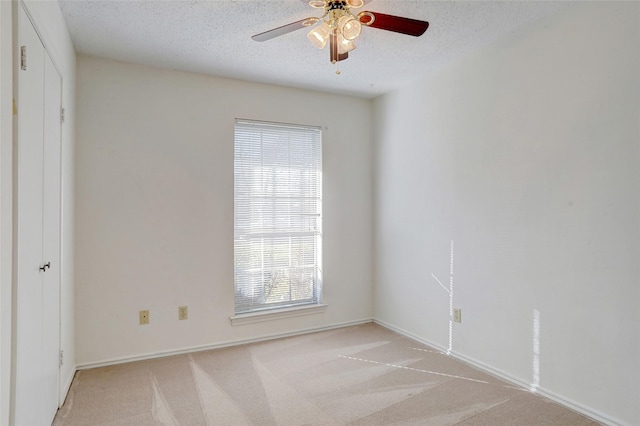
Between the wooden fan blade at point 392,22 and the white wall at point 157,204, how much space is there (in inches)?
73.9

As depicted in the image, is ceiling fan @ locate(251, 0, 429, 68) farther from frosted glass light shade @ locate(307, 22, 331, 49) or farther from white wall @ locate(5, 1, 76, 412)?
white wall @ locate(5, 1, 76, 412)

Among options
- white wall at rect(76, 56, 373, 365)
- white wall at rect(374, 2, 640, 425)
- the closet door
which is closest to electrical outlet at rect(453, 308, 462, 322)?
white wall at rect(374, 2, 640, 425)

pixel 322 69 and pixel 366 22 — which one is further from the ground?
pixel 322 69

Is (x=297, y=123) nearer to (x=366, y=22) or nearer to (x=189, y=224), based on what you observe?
(x=189, y=224)

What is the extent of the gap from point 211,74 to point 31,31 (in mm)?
1796

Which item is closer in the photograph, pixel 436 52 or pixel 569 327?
pixel 569 327

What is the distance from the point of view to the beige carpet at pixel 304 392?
2.25m

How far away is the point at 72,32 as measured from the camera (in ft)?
8.58

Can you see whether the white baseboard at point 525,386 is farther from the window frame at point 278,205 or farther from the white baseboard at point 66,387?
the white baseboard at point 66,387

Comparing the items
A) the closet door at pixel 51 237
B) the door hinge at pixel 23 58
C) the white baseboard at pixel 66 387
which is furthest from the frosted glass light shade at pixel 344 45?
the white baseboard at pixel 66 387

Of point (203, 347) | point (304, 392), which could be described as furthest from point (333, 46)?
point (203, 347)

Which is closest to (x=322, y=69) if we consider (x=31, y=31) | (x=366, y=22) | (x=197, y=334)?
(x=366, y=22)

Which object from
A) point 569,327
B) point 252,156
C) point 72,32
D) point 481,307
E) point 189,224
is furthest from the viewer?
point 252,156

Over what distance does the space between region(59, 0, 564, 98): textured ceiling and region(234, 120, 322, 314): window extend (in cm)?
60
